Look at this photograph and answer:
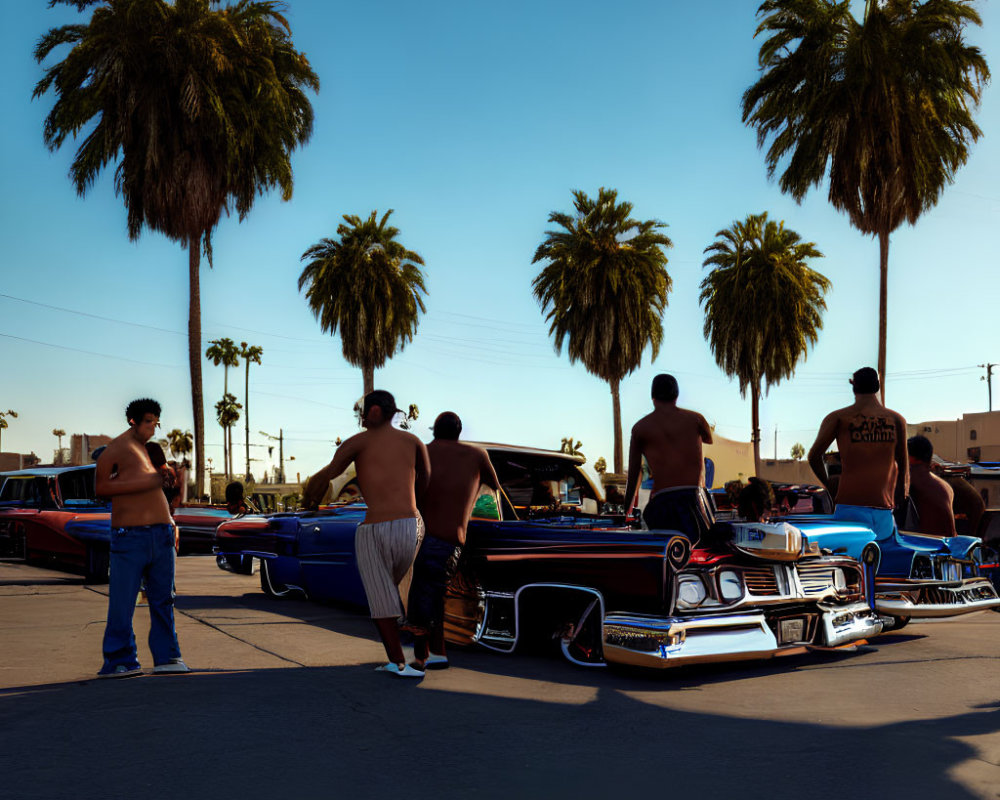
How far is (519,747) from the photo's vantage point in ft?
14.7

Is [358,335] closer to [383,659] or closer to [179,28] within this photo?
[179,28]

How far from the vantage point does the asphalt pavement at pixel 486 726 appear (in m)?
3.91

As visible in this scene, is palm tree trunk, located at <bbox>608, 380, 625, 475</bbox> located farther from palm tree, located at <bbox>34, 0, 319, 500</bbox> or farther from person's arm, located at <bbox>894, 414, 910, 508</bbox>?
person's arm, located at <bbox>894, 414, 910, 508</bbox>

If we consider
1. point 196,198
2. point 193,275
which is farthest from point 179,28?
point 193,275

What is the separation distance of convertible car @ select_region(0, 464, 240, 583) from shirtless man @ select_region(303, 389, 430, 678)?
4.95m

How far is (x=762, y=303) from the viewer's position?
38.9m

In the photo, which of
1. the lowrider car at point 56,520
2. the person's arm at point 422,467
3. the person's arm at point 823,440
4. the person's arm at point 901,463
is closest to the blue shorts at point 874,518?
the person's arm at point 901,463

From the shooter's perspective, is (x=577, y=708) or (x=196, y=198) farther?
(x=196, y=198)

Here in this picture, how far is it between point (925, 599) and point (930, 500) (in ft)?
6.01

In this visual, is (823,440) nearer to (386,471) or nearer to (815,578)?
(815,578)

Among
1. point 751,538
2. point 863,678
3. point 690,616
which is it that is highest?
point 751,538

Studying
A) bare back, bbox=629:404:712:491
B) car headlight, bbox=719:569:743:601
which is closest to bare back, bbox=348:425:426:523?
bare back, bbox=629:404:712:491

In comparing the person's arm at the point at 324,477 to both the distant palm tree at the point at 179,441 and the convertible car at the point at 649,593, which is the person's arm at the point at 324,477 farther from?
the distant palm tree at the point at 179,441

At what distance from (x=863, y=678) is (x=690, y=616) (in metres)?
1.39
